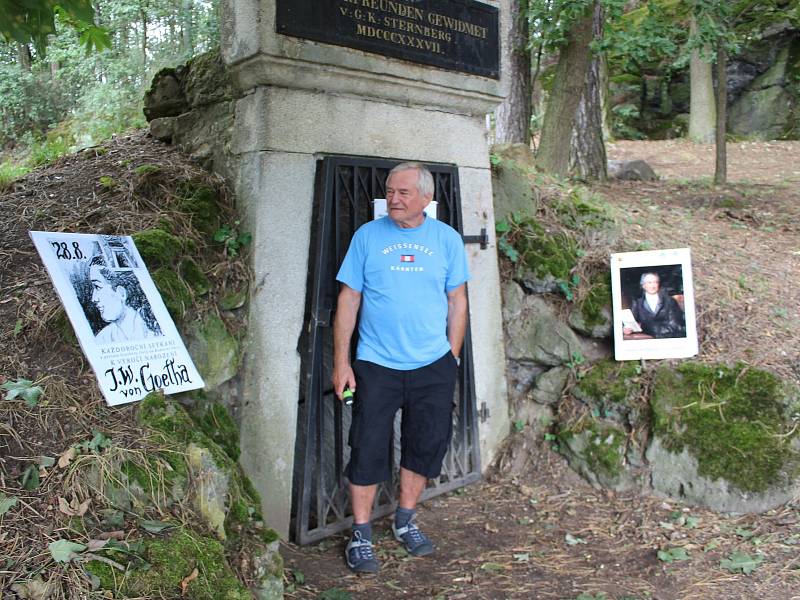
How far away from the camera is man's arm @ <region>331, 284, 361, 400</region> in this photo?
3.62 metres

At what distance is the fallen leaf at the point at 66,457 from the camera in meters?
2.62

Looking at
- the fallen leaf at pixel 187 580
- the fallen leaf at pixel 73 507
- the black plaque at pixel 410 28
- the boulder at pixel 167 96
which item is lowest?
the fallen leaf at pixel 187 580

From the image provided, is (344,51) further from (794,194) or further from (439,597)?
(794,194)

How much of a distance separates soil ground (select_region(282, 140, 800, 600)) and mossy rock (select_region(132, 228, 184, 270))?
173 centimetres

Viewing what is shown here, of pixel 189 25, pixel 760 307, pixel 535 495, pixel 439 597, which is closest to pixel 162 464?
pixel 439 597

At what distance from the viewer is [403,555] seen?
3879mm

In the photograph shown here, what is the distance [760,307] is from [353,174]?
3364 millimetres

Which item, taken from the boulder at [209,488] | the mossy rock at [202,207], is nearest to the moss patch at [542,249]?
the mossy rock at [202,207]

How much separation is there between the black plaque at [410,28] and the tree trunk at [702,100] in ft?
37.6

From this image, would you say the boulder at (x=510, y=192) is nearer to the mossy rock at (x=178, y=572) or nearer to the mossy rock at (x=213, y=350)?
the mossy rock at (x=213, y=350)

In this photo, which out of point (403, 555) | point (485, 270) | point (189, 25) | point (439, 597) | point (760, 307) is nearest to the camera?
point (439, 597)

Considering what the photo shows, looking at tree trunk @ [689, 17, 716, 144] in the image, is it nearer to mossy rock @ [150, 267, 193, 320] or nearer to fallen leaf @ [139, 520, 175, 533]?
mossy rock @ [150, 267, 193, 320]

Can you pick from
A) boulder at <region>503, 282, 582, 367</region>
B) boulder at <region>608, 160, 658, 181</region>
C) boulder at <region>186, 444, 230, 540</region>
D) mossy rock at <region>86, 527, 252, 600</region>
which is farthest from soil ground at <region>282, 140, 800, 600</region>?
boulder at <region>608, 160, 658, 181</region>

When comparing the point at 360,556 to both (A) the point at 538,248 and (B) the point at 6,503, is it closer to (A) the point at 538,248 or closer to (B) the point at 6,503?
(B) the point at 6,503
